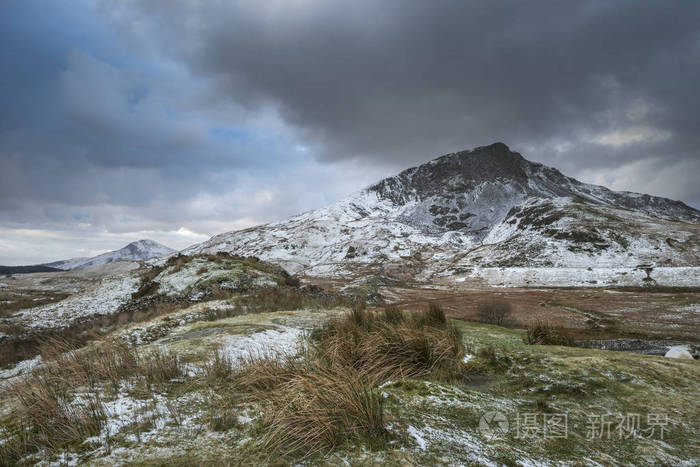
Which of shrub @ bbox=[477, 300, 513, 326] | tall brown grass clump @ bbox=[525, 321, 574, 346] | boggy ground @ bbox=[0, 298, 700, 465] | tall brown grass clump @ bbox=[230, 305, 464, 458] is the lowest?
shrub @ bbox=[477, 300, 513, 326]

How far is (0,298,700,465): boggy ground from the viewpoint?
Answer: 271 centimetres

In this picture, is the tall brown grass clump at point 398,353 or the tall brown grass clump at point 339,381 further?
the tall brown grass clump at point 398,353

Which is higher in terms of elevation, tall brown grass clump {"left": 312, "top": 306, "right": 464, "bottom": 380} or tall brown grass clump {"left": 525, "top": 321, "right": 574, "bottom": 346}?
tall brown grass clump {"left": 312, "top": 306, "right": 464, "bottom": 380}

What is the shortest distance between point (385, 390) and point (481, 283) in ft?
218

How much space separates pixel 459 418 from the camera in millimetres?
3416

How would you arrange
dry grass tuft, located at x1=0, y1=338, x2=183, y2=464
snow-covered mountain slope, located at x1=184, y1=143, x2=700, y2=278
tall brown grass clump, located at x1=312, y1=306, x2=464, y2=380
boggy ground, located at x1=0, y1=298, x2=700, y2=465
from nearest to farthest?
boggy ground, located at x1=0, y1=298, x2=700, y2=465, dry grass tuft, located at x1=0, y1=338, x2=183, y2=464, tall brown grass clump, located at x1=312, y1=306, x2=464, y2=380, snow-covered mountain slope, located at x1=184, y1=143, x2=700, y2=278

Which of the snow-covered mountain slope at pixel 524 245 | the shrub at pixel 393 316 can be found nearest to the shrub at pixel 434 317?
the shrub at pixel 393 316

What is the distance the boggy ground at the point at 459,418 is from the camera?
2.71 m

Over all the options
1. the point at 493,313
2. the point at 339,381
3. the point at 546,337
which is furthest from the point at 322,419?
the point at 493,313

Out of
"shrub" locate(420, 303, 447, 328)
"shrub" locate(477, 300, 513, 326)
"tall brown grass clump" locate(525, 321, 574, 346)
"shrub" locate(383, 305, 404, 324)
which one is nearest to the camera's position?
"shrub" locate(420, 303, 447, 328)

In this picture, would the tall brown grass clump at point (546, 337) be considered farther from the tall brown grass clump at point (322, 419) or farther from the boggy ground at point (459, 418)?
the tall brown grass clump at point (322, 419)

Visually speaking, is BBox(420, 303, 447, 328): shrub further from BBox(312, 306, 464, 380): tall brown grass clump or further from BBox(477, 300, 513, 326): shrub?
BBox(477, 300, 513, 326): shrub

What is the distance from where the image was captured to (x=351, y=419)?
121 inches

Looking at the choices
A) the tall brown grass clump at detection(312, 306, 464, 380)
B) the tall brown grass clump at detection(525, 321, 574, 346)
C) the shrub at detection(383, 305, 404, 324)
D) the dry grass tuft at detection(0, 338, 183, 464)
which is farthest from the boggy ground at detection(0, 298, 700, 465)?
the shrub at detection(383, 305, 404, 324)
